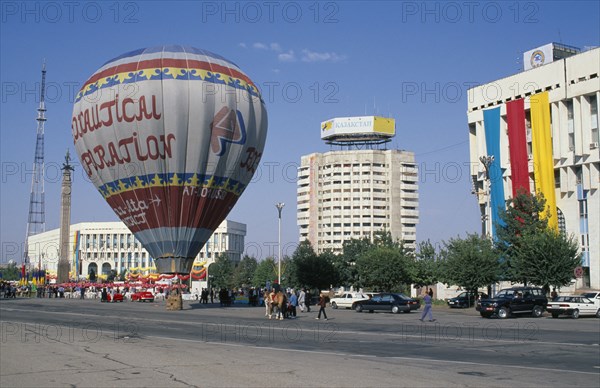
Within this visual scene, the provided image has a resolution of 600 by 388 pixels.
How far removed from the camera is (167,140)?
47.2 meters

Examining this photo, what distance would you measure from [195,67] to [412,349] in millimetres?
32988

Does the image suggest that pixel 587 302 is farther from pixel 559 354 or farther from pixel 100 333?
pixel 100 333

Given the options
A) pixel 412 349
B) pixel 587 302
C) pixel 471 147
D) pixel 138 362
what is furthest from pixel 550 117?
pixel 138 362

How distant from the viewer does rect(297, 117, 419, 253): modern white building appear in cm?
18388

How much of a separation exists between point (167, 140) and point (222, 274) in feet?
336

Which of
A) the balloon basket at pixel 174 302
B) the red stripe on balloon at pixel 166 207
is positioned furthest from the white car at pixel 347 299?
the balloon basket at pixel 174 302

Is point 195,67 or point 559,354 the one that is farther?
point 195,67

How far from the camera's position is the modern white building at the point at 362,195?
18388 centimetres

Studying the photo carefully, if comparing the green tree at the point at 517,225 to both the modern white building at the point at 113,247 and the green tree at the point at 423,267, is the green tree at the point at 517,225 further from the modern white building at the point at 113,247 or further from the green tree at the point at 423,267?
the modern white building at the point at 113,247

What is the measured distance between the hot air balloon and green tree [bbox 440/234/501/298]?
19475 mm

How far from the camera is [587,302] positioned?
136 feet

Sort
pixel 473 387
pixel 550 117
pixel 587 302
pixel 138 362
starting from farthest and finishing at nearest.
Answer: pixel 550 117 < pixel 587 302 < pixel 138 362 < pixel 473 387

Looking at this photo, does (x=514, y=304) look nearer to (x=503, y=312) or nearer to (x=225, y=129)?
(x=503, y=312)

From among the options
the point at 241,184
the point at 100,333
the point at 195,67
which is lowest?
the point at 100,333
